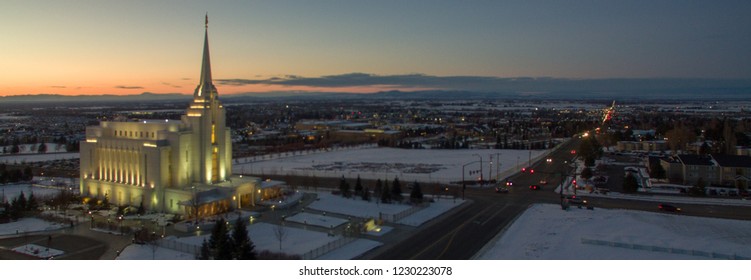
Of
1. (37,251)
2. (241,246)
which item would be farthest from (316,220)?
(37,251)

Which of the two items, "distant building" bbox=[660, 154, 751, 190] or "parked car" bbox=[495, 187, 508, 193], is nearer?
"parked car" bbox=[495, 187, 508, 193]

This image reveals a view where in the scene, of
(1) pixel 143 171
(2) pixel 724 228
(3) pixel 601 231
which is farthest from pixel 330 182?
(2) pixel 724 228

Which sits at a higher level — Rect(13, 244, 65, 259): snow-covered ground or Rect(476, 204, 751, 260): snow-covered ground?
Rect(476, 204, 751, 260): snow-covered ground

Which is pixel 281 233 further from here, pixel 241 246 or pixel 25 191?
pixel 25 191

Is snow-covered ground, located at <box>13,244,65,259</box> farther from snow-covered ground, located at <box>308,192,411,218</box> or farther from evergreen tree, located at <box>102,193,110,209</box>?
snow-covered ground, located at <box>308,192,411,218</box>

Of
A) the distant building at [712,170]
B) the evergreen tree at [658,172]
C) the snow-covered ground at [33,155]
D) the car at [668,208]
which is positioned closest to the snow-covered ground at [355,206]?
the car at [668,208]

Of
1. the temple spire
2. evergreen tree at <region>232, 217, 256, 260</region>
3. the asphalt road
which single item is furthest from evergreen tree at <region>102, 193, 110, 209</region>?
the asphalt road
